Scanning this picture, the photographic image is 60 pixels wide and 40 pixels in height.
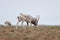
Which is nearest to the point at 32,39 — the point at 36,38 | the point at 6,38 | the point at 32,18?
the point at 36,38

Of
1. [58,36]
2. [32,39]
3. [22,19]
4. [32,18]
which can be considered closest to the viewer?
[32,39]

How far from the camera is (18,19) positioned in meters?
31.5

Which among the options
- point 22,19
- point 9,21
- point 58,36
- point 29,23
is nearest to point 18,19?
point 22,19

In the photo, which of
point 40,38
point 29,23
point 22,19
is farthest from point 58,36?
point 29,23

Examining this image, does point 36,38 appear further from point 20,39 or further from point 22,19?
point 22,19

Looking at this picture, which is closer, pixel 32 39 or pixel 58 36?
pixel 32 39

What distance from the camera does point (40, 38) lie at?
19.3m

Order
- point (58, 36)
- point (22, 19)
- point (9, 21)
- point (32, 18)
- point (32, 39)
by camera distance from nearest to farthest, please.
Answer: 1. point (32, 39)
2. point (58, 36)
3. point (22, 19)
4. point (32, 18)
5. point (9, 21)

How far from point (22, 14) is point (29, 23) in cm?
255

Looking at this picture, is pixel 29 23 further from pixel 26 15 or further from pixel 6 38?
pixel 6 38

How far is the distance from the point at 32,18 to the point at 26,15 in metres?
1.69

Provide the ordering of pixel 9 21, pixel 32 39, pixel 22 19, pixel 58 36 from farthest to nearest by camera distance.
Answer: pixel 9 21, pixel 22 19, pixel 58 36, pixel 32 39

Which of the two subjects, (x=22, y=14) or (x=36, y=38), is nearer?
(x=36, y=38)

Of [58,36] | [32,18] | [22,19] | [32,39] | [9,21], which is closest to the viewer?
[32,39]
